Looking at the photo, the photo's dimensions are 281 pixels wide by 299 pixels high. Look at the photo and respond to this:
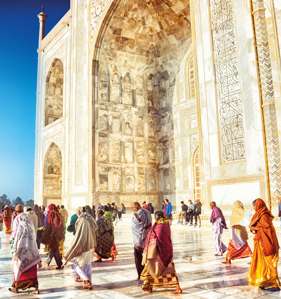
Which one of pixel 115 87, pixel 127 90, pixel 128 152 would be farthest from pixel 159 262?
pixel 127 90

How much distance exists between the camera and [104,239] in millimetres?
5520

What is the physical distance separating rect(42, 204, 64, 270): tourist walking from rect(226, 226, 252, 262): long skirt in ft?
7.87

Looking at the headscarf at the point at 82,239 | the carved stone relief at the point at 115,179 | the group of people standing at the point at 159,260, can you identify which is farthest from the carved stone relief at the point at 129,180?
the group of people standing at the point at 159,260

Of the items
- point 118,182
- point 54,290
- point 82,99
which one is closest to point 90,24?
point 82,99

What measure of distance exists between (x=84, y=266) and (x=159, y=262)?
2.91ft

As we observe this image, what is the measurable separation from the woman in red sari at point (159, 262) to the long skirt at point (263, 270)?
32.2 inches

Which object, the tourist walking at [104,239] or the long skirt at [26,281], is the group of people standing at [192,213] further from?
the long skirt at [26,281]

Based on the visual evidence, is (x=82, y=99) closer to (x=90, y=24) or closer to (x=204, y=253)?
(x=90, y=24)

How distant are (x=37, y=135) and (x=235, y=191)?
14.9m

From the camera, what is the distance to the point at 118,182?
15.8m

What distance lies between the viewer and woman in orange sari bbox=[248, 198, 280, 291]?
3424mm

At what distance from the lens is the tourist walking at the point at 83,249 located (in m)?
3.83

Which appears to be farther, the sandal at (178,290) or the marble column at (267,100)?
the marble column at (267,100)

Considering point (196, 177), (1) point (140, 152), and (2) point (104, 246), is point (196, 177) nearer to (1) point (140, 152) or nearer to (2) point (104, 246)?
(1) point (140, 152)
